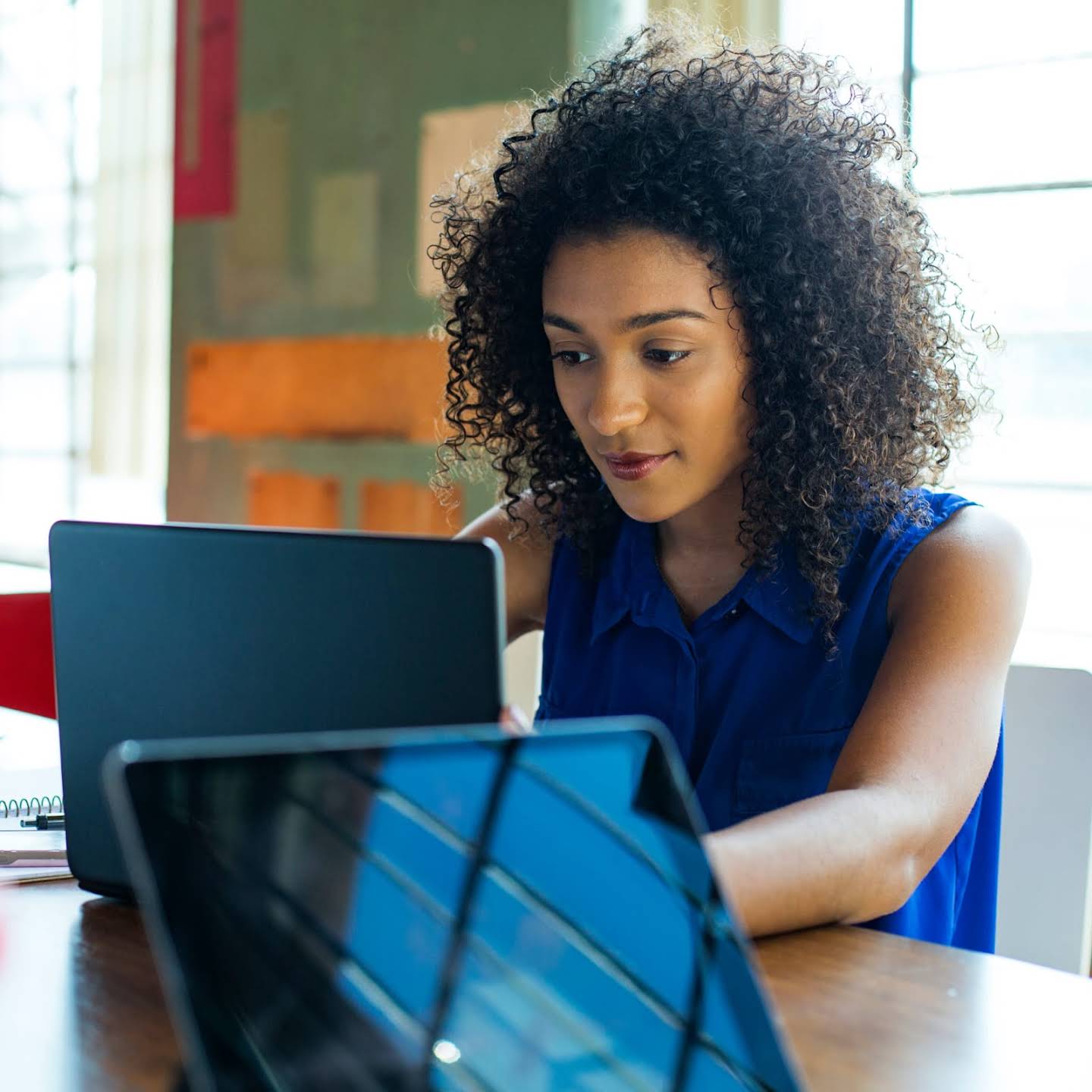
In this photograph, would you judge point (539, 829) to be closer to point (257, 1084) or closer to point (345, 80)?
point (257, 1084)

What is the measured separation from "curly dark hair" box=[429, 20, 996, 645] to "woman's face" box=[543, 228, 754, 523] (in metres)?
0.03

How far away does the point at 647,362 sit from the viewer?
124 centimetres

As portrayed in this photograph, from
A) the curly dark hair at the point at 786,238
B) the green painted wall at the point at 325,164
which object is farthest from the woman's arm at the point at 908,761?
the green painted wall at the point at 325,164

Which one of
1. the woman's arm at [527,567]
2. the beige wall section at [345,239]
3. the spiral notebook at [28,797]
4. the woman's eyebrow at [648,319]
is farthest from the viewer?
the beige wall section at [345,239]

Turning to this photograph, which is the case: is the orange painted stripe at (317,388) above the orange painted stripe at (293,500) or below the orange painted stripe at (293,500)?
above

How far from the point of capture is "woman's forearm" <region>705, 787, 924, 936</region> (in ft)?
2.69

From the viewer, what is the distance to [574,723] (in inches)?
21.1

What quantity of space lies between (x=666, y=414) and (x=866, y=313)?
0.88 ft

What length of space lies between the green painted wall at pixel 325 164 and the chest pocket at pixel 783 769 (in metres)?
1.89

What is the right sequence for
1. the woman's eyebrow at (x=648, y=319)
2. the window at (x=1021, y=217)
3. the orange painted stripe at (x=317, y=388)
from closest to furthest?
the woman's eyebrow at (x=648, y=319)
the window at (x=1021, y=217)
the orange painted stripe at (x=317, y=388)

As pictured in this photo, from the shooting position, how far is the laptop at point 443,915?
48 cm

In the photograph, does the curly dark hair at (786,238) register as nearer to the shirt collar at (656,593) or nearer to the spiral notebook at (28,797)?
the shirt collar at (656,593)

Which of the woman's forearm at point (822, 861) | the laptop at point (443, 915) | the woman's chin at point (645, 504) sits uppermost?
the woman's chin at point (645, 504)

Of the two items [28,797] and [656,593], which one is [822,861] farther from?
[28,797]
